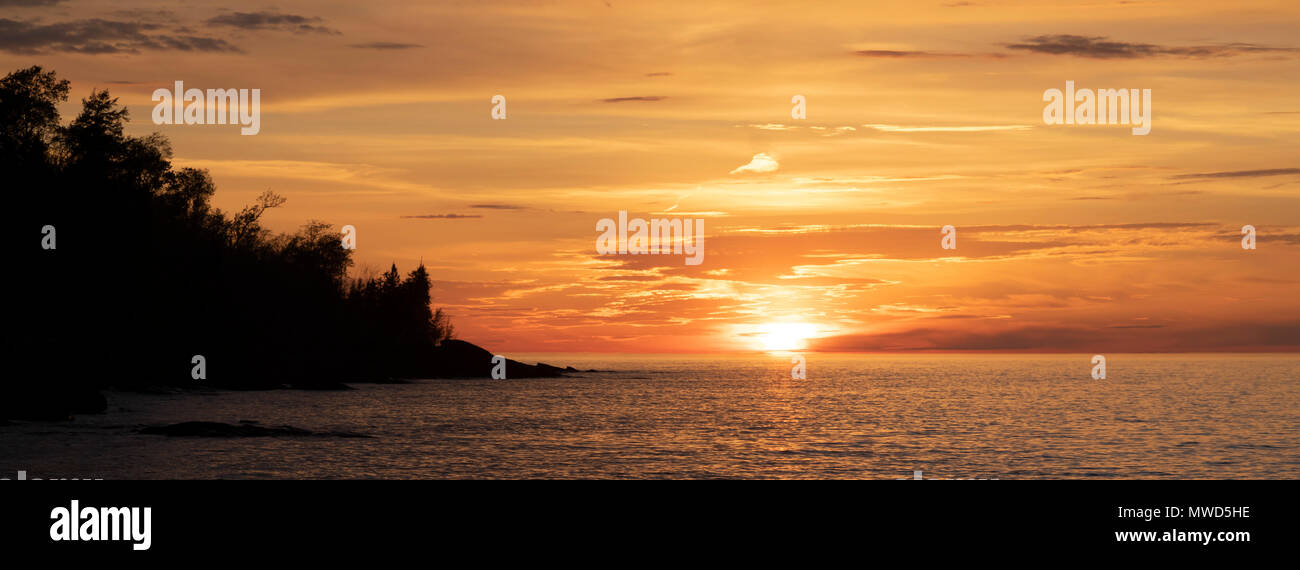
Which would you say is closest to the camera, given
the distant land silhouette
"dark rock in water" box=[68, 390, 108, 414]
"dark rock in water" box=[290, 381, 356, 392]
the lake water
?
the lake water

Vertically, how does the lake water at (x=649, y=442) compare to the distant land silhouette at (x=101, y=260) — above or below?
below

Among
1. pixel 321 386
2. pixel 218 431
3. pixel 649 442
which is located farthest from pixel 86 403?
pixel 321 386

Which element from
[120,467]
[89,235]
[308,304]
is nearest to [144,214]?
[89,235]

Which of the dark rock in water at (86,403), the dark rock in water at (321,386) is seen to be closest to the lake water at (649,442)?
the dark rock in water at (86,403)

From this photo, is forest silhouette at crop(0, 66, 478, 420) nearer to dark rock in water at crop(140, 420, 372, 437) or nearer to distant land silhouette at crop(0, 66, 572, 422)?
distant land silhouette at crop(0, 66, 572, 422)

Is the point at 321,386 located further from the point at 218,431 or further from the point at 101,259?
the point at 218,431

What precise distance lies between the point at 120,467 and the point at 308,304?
11483cm

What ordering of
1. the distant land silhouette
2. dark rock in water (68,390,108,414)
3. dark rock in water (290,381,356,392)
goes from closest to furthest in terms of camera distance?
1. dark rock in water (68,390,108,414)
2. the distant land silhouette
3. dark rock in water (290,381,356,392)

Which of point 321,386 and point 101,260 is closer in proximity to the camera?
point 101,260

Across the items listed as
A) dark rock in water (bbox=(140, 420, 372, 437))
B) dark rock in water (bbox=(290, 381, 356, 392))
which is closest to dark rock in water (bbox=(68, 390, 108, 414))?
dark rock in water (bbox=(140, 420, 372, 437))

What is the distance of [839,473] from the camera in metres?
56.3

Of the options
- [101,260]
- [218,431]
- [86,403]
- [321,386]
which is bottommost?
[321,386]

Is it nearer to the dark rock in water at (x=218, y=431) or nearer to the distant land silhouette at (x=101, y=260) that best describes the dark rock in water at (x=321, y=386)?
the distant land silhouette at (x=101, y=260)
